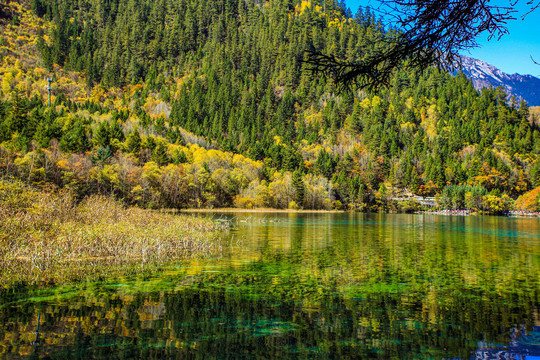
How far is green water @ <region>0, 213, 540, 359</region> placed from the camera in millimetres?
8789

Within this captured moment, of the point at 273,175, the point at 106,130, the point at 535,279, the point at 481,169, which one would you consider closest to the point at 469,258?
the point at 535,279

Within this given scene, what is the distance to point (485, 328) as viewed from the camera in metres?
10.5

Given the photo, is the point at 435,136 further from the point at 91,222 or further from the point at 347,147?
the point at 91,222

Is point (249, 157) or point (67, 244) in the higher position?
point (249, 157)

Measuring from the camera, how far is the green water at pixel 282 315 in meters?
8.79

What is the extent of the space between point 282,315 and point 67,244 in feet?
43.7

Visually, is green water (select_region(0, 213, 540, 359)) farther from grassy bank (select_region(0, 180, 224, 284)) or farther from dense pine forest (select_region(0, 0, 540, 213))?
dense pine forest (select_region(0, 0, 540, 213))

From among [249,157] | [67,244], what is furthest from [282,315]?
[249,157]

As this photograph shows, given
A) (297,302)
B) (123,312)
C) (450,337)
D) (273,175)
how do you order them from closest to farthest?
(450,337)
(123,312)
(297,302)
(273,175)

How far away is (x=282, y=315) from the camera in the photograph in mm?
11383

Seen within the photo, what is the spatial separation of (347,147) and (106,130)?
126 m

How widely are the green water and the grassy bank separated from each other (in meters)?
2.64

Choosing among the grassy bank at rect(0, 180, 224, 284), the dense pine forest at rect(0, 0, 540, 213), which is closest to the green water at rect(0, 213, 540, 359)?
the grassy bank at rect(0, 180, 224, 284)

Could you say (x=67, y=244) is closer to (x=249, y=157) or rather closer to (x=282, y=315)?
(x=282, y=315)
